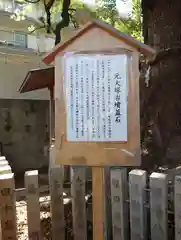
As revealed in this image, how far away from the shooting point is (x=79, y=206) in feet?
11.5

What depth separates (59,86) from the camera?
2650 millimetres

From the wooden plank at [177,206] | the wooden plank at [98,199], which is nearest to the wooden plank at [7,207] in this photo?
the wooden plank at [98,199]

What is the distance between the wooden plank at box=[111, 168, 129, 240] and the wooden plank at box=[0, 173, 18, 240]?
942 mm

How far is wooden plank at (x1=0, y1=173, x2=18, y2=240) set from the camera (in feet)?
10.2

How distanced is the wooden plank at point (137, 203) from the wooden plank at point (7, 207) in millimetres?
1085

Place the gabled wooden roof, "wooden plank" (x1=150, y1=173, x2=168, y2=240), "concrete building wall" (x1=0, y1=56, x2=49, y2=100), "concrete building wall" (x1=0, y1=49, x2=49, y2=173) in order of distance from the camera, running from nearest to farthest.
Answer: the gabled wooden roof
"wooden plank" (x1=150, y1=173, x2=168, y2=240)
"concrete building wall" (x1=0, y1=56, x2=49, y2=100)
"concrete building wall" (x1=0, y1=49, x2=49, y2=173)

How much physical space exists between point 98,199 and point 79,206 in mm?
926

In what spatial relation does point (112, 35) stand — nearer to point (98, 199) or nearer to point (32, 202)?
point (98, 199)

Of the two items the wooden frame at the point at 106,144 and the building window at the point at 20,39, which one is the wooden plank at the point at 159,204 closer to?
the wooden frame at the point at 106,144

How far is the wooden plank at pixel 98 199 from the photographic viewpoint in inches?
104

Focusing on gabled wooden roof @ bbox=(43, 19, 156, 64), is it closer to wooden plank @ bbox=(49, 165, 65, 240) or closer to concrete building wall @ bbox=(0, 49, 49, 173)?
wooden plank @ bbox=(49, 165, 65, 240)

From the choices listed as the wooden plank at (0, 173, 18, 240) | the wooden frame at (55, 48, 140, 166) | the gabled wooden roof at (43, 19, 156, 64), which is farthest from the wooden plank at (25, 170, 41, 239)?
the gabled wooden roof at (43, 19, 156, 64)

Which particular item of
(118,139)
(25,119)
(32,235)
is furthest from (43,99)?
(118,139)

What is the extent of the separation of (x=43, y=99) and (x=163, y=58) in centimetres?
725
